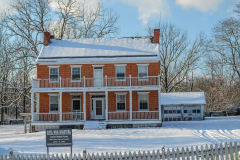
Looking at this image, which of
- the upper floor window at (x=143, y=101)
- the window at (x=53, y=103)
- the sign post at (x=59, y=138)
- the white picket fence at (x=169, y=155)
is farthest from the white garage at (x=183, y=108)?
the white picket fence at (x=169, y=155)

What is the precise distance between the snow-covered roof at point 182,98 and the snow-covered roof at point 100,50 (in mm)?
7854

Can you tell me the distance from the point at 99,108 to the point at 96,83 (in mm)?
2469

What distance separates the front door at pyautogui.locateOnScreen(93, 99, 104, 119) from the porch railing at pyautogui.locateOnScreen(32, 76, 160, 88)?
1.72 m

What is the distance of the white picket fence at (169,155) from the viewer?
25.6ft

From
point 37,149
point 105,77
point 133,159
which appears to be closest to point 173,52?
point 105,77

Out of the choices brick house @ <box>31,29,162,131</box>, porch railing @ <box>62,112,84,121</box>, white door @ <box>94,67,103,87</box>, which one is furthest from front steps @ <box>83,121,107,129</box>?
white door @ <box>94,67,103,87</box>

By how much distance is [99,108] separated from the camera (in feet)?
82.7

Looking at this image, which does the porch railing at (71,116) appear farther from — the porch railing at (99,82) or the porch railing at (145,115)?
the porch railing at (145,115)

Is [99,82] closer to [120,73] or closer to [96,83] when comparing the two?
[96,83]

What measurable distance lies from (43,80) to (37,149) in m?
12.3

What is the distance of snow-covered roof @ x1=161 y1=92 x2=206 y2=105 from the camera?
30.4 metres

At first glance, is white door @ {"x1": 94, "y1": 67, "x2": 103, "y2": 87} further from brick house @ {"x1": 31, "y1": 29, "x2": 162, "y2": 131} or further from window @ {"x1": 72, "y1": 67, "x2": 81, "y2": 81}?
window @ {"x1": 72, "y1": 67, "x2": 81, "y2": 81}

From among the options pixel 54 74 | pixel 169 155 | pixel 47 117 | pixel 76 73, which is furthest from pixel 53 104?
pixel 169 155

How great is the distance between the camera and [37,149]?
13.2 metres
